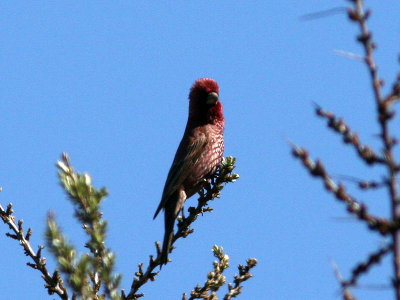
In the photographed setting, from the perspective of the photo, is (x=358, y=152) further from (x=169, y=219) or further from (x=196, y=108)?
(x=196, y=108)

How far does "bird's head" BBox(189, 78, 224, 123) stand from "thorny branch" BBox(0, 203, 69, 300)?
4.01m

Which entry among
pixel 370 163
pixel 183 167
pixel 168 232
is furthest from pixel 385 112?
pixel 183 167

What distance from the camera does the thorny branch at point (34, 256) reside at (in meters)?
4.86

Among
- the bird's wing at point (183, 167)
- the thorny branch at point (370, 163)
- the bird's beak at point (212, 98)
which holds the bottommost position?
the thorny branch at point (370, 163)

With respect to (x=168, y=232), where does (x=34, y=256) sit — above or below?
below

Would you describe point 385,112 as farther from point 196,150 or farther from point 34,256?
point 196,150

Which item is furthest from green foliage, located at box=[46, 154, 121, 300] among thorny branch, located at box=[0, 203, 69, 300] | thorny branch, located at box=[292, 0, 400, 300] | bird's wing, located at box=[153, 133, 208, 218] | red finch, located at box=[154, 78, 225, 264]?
bird's wing, located at box=[153, 133, 208, 218]

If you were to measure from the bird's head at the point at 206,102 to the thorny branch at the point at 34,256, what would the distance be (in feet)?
13.1

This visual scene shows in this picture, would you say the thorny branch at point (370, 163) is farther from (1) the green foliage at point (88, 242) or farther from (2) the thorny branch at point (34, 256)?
(2) the thorny branch at point (34, 256)

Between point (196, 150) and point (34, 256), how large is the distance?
3.65 m

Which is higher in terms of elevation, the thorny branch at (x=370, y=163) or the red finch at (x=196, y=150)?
the red finch at (x=196, y=150)

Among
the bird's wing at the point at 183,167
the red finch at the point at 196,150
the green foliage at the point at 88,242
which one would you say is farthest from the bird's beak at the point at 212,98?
the green foliage at the point at 88,242

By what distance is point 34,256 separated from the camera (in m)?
5.05

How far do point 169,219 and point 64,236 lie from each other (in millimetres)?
4530
